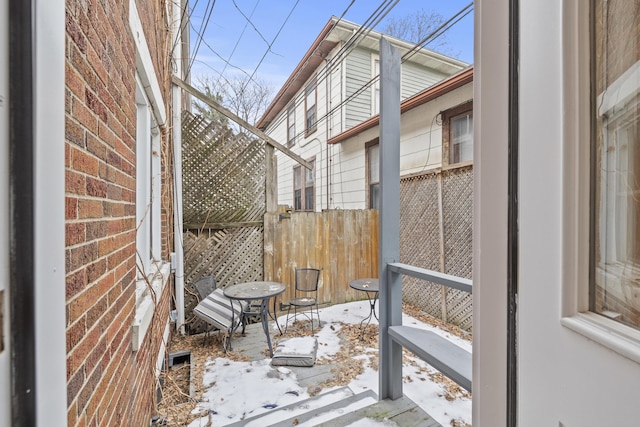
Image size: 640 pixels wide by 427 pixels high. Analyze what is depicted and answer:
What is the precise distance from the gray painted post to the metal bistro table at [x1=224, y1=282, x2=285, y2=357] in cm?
151

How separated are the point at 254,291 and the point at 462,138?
360 cm

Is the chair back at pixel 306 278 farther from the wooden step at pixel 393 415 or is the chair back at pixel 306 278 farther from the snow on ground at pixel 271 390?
the wooden step at pixel 393 415

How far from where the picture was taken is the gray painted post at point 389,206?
2.52 meters

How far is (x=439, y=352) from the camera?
2016 mm

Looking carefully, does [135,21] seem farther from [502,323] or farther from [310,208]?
[310,208]

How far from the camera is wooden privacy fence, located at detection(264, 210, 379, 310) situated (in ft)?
15.4

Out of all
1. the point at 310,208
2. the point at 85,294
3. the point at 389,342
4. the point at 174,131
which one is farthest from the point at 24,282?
the point at 310,208

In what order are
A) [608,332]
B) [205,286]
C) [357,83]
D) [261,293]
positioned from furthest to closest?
1. [357,83]
2. [205,286]
3. [261,293]
4. [608,332]

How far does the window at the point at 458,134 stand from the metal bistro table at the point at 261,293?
3.13 m

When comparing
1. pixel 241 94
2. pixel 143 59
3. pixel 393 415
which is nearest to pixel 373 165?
pixel 393 415

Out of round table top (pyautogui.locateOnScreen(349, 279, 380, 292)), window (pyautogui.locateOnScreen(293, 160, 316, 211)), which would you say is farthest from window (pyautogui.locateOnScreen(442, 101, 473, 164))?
window (pyautogui.locateOnScreen(293, 160, 316, 211))

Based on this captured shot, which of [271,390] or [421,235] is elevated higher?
[421,235]

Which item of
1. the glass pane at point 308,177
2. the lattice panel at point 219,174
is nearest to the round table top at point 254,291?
the lattice panel at point 219,174

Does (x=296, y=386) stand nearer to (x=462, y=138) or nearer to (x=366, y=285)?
(x=366, y=285)
